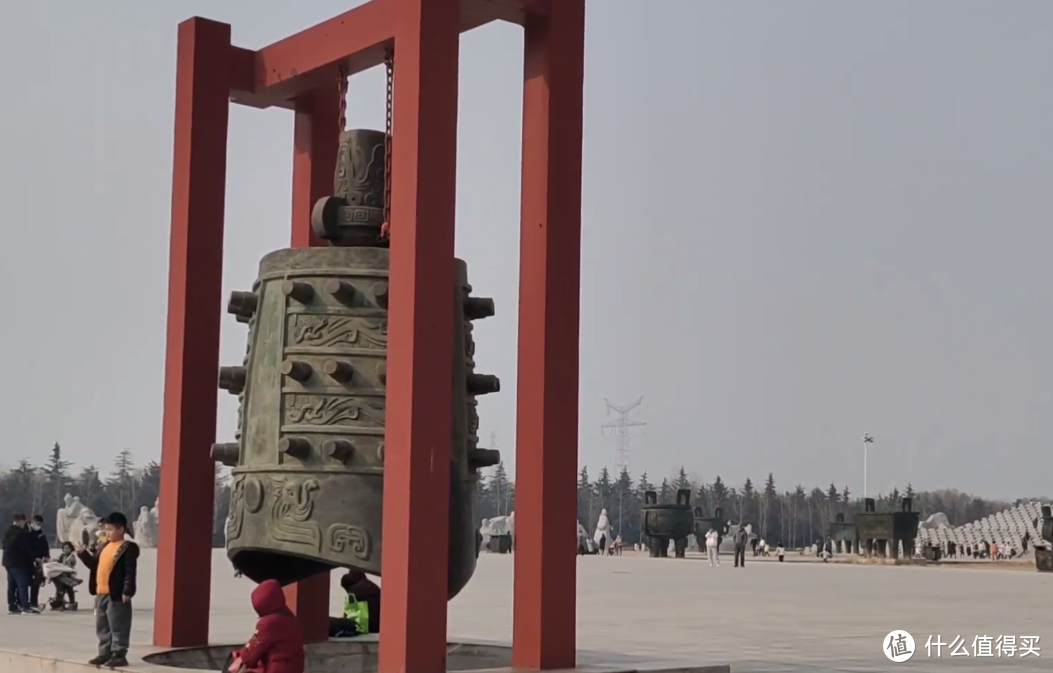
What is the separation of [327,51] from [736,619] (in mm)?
11025

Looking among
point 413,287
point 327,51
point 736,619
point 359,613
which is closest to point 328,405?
point 413,287

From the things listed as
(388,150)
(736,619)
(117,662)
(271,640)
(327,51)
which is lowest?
(736,619)

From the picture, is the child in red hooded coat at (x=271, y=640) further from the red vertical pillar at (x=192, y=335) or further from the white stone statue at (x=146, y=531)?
the white stone statue at (x=146, y=531)

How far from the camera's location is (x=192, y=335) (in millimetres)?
10445

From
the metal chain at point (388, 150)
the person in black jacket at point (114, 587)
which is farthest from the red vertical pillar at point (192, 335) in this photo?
the metal chain at point (388, 150)

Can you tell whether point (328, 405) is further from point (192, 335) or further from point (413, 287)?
point (192, 335)

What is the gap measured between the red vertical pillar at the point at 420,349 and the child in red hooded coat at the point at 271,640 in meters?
0.81

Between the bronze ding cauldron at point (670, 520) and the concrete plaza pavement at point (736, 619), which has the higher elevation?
the bronze ding cauldron at point (670, 520)

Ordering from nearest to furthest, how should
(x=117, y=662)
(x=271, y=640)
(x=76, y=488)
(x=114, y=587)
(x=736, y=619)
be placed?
1. (x=271, y=640)
2. (x=117, y=662)
3. (x=114, y=587)
4. (x=736, y=619)
5. (x=76, y=488)

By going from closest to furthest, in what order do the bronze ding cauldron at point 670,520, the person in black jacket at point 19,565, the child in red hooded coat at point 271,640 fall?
the child in red hooded coat at point 271,640 → the person in black jacket at point 19,565 → the bronze ding cauldron at point 670,520

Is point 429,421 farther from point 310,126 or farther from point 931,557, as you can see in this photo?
point 931,557

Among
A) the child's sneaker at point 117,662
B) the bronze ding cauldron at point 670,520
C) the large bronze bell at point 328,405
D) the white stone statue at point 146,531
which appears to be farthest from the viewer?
the white stone statue at point 146,531

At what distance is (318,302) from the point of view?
946 centimetres

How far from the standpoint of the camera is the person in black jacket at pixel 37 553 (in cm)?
1884
